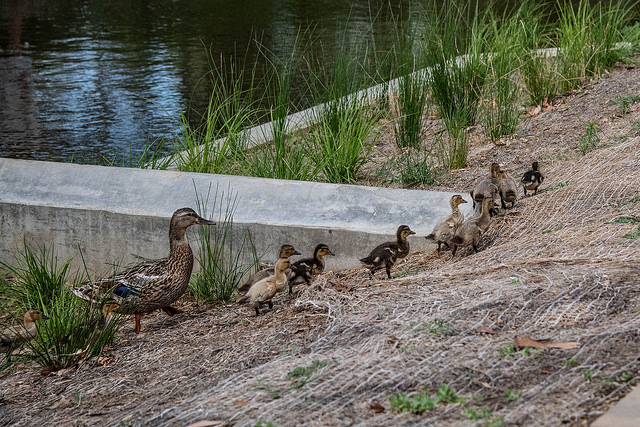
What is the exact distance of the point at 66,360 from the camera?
18.5 ft

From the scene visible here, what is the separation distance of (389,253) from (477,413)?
2.90 m

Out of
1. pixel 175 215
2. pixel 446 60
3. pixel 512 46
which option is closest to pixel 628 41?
pixel 512 46

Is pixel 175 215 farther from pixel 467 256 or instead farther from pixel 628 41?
pixel 628 41

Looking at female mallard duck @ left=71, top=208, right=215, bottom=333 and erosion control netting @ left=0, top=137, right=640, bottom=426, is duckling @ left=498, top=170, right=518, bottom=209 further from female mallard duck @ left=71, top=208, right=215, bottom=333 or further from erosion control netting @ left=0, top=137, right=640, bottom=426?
female mallard duck @ left=71, top=208, right=215, bottom=333

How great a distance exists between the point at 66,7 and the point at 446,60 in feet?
62.0

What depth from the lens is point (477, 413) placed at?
354cm

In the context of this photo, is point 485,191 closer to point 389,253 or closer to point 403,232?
point 403,232

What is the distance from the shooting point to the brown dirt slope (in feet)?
12.3

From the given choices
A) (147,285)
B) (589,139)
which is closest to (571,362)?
(147,285)

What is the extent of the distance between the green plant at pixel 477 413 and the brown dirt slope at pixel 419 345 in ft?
0.11

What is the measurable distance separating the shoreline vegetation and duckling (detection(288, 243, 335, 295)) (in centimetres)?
183

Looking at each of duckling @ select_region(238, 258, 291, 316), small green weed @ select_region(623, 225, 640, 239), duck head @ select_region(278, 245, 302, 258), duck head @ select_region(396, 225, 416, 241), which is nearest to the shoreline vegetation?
duck head @ select_region(278, 245, 302, 258)

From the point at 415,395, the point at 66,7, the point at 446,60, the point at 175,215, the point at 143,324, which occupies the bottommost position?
the point at 143,324

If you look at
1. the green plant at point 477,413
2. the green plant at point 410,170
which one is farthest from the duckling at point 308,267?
the green plant at point 477,413
